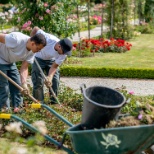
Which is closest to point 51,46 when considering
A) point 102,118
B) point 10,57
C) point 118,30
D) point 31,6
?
point 10,57

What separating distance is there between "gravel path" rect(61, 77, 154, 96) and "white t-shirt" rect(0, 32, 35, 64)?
11.2ft

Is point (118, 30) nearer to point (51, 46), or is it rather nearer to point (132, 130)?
point (51, 46)

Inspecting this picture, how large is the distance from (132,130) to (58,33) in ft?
28.0

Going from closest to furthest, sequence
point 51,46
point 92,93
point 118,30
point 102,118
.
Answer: point 102,118
point 92,93
point 51,46
point 118,30

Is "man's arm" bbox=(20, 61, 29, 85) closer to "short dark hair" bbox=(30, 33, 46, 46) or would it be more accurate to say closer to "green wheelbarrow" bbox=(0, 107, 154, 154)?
"short dark hair" bbox=(30, 33, 46, 46)

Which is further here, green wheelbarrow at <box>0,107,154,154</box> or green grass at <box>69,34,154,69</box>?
green grass at <box>69,34,154,69</box>

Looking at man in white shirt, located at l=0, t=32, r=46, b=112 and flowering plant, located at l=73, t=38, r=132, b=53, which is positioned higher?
man in white shirt, located at l=0, t=32, r=46, b=112

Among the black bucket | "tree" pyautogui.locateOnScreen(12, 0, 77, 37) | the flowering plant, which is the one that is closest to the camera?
the black bucket

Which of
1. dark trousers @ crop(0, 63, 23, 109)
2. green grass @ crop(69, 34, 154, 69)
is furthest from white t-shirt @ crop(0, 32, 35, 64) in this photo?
green grass @ crop(69, 34, 154, 69)

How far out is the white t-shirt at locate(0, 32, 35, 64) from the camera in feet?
19.3

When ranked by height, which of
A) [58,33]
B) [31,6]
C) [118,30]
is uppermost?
[31,6]

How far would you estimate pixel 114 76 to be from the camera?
1086 centimetres

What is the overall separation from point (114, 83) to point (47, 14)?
8.95 feet

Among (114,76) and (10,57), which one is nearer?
(10,57)
